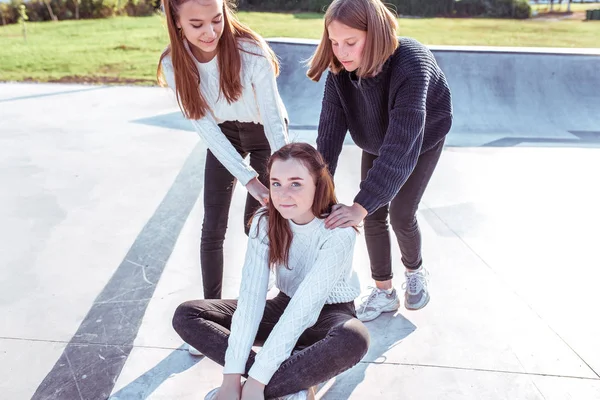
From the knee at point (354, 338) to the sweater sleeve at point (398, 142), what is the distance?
0.43 meters

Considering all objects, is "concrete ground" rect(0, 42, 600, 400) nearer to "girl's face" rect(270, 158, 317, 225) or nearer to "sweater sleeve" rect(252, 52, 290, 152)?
"girl's face" rect(270, 158, 317, 225)

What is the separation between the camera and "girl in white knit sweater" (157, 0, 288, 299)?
7.11 ft

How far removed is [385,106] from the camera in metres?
2.24

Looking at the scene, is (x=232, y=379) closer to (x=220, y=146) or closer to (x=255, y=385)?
(x=255, y=385)

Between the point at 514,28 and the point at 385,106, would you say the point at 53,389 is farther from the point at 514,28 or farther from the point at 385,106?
the point at 514,28

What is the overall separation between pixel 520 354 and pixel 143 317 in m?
1.65

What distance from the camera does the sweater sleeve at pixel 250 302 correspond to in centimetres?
189

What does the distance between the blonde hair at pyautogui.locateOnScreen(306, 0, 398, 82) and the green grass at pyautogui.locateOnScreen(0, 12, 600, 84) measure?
311 inches

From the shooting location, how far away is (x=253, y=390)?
5.99 ft

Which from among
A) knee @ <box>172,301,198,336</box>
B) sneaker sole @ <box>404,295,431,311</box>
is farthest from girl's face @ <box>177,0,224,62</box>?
sneaker sole @ <box>404,295,431,311</box>

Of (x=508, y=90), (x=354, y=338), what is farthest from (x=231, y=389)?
(x=508, y=90)

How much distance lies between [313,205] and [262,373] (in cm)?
61

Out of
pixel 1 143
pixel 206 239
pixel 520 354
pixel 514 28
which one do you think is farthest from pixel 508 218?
pixel 514 28

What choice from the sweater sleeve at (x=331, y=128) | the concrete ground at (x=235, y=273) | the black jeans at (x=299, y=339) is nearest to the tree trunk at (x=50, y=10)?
the concrete ground at (x=235, y=273)
